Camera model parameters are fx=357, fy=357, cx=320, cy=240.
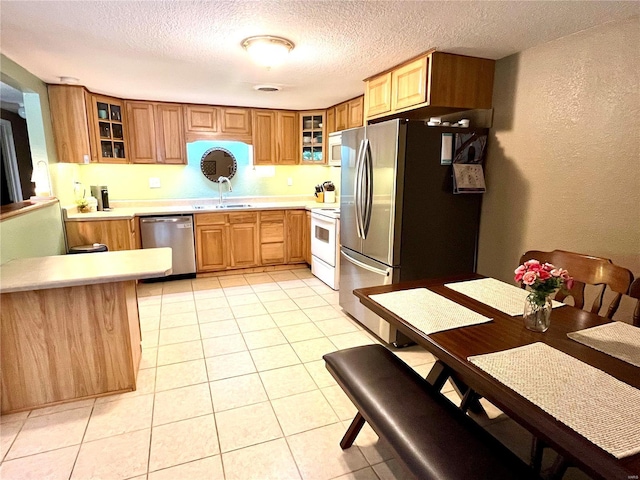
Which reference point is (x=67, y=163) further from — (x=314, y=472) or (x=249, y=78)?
(x=314, y=472)

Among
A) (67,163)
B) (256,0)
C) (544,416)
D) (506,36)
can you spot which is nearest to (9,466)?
(544,416)

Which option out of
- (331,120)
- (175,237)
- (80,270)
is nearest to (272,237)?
(175,237)

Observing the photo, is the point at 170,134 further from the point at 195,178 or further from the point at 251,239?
the point at 251,239

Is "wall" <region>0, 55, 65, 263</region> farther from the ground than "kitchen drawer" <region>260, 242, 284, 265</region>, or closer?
farther from the ground

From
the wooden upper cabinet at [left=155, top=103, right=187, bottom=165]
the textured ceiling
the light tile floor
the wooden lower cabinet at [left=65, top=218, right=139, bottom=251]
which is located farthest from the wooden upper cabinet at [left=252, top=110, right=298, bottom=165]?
the light tile floor

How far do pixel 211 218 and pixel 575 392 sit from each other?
4081 mm

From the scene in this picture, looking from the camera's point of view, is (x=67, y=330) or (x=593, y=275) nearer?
(x=593, y=275)

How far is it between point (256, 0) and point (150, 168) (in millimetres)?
3443

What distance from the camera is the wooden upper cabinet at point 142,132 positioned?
421cm

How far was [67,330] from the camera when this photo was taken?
2.05m

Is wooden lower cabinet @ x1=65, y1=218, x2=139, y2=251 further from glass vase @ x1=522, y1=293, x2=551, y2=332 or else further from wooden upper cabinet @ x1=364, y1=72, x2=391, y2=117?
glass vase @ x1=522, y1=293, x2=551, y2=332

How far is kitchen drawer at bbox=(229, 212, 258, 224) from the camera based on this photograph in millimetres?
4555

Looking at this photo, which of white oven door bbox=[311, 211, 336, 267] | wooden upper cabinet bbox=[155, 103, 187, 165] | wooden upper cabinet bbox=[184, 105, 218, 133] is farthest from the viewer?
wooden upper cabinet bbox=[184, 105, 218, 133]

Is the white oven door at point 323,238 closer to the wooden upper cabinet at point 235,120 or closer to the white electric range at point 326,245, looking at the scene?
the white electric range at point 326,245
